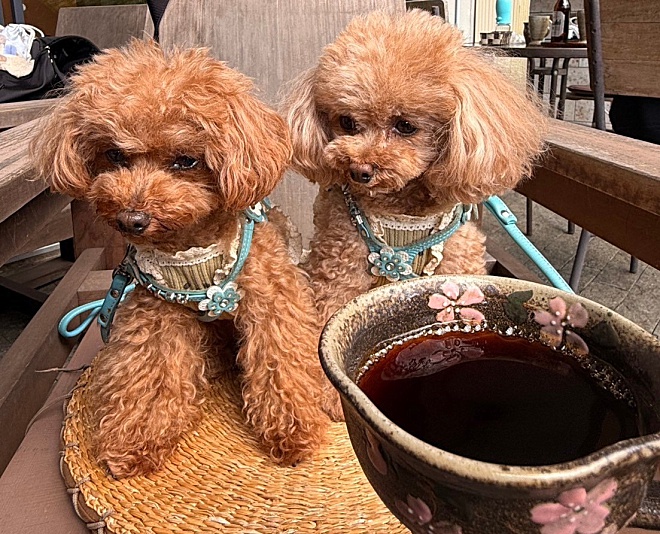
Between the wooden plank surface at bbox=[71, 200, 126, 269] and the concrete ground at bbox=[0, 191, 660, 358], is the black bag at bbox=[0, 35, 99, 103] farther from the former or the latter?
the concrete ground at bbox=[0, 191, 660, 358]

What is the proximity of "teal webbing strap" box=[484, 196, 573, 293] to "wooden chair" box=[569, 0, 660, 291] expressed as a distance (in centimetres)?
77

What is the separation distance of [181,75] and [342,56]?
275 mm

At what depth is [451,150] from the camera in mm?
979

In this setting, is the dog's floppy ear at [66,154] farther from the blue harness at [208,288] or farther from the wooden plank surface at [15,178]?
the blue harness at [208,288]

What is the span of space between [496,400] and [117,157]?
25.8 inches

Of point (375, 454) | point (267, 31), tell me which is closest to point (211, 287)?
point (375, 454)

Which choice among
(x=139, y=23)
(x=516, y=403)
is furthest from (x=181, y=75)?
(x=139, y=23)

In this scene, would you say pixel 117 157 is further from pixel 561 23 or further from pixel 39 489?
pixel 561 23

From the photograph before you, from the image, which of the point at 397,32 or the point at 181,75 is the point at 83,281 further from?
the point at 397,32

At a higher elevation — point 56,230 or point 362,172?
point 362,172

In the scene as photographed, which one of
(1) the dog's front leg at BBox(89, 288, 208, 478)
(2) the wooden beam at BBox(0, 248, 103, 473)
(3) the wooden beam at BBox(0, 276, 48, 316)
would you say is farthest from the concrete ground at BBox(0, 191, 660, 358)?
(1) the dog's front leg at BBox(89, 288, 208, 478)

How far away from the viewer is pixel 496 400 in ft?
1.57

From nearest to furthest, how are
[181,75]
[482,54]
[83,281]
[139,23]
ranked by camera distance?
[181,75] < [482,54] < [83,281] < [139,23]

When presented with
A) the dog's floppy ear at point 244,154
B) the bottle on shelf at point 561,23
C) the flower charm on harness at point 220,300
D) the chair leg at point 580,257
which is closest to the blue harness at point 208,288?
the flower charm on harness at point 220,300
